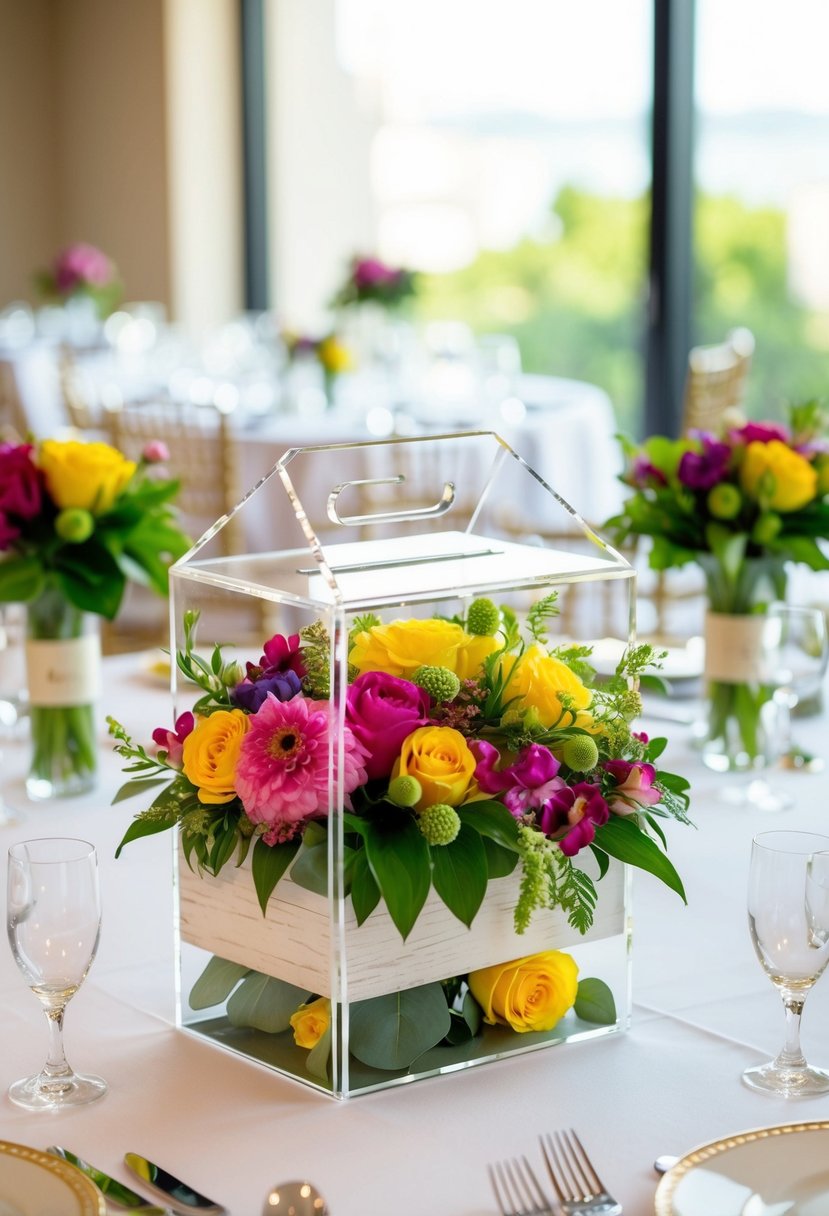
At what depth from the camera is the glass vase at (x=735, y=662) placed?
1.72 metres

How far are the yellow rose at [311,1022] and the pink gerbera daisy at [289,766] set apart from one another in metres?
0.11

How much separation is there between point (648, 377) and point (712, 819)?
4.32m

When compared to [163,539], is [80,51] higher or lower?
higher

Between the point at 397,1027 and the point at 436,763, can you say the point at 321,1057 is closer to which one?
the point at 397,1027

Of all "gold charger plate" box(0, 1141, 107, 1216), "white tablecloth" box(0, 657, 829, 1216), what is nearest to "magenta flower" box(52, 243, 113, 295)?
"white tablecloth" box(0, 657, 829, 1216)

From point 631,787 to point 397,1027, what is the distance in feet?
0.69

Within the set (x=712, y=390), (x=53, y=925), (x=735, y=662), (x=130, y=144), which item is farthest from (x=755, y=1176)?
(x=130, y=144)

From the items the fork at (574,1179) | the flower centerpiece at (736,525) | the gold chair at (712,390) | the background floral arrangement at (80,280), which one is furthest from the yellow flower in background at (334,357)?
the fork at (574,1179)

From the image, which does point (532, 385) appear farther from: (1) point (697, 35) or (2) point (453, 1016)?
(2) point (453, 1016)

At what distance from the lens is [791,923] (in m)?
0.95

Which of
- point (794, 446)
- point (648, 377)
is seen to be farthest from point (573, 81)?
point (794, 446)

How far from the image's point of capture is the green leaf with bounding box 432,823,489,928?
3.12ft

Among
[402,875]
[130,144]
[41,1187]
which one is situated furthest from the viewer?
[130,144]

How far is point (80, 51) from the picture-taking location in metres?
7.52
